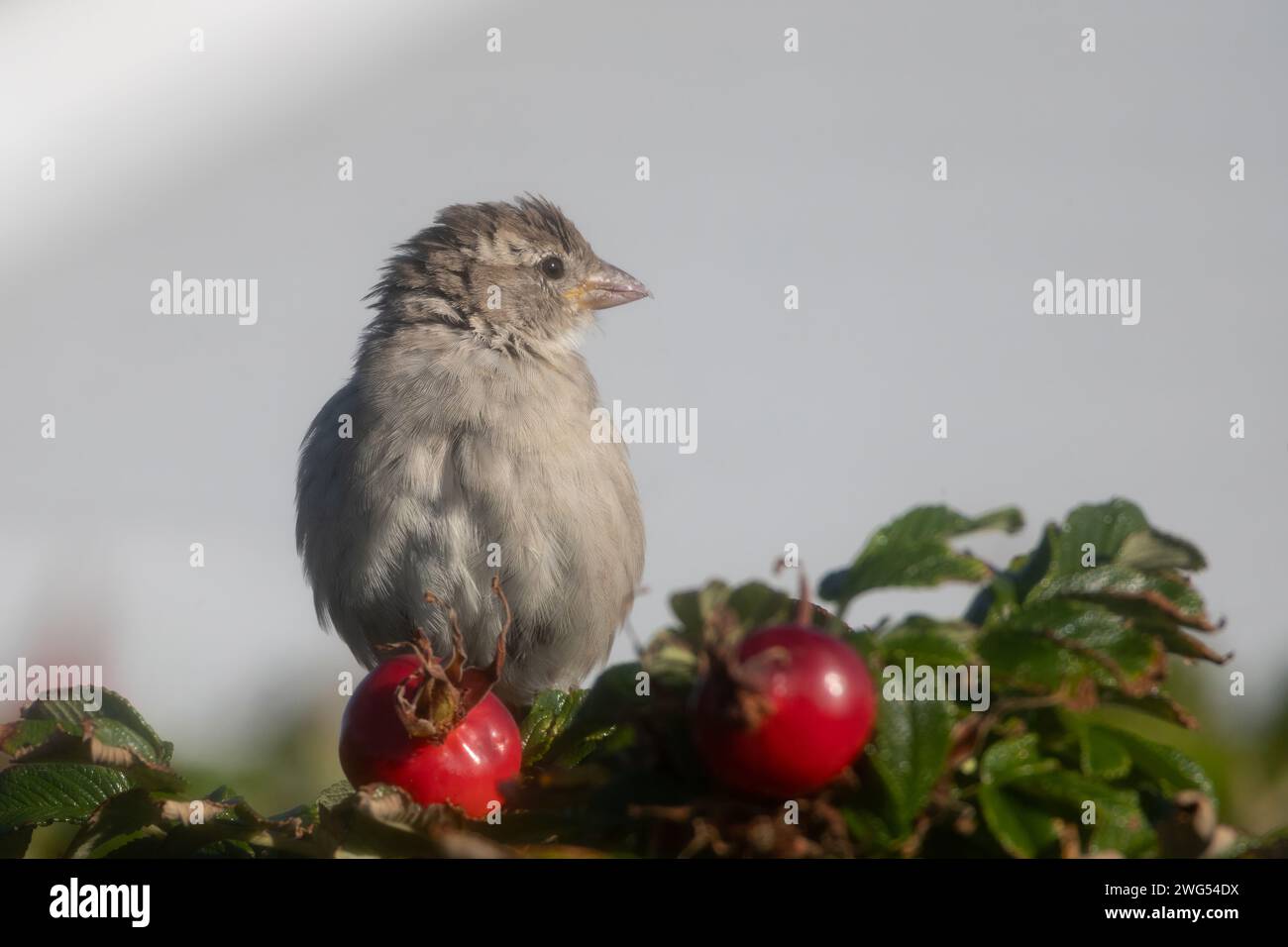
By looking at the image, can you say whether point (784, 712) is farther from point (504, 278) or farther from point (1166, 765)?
point (504, 278)

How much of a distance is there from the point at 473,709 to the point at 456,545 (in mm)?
3117

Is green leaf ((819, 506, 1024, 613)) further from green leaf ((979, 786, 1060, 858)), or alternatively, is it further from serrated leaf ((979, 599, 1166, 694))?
green leaf ((979, 786, 1060, 858))

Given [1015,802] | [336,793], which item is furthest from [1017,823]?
[336,793]

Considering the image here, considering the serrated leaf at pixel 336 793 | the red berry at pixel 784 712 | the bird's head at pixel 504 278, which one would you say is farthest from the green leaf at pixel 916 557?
the bird's head at pixel 504 278

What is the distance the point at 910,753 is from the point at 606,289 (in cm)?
556

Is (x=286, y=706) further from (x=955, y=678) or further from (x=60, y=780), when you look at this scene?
(x=955, y=678)

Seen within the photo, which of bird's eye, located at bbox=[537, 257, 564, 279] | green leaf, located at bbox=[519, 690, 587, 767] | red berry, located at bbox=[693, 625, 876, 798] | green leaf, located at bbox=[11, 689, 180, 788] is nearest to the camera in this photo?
red berry, located at bbox=[693, 625, 876, 798]

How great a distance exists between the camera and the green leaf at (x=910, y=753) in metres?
1.73

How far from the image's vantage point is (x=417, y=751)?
2.46 metres

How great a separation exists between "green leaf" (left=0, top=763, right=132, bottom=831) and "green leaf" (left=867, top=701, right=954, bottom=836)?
4.95 feet

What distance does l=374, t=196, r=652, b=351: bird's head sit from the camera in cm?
642

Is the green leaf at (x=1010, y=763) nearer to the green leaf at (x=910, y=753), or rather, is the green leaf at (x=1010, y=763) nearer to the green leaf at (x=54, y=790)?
the green leaf at (x=910, y=753)

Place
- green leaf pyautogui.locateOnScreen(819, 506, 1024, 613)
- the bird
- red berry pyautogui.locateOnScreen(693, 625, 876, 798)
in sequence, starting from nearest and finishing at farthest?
red berry pyautogui.locateOnScreen(693, 625, 876, 798) → green leaf pyautogui.locateOnScreen(819, 506, 1024, 613) → the bird

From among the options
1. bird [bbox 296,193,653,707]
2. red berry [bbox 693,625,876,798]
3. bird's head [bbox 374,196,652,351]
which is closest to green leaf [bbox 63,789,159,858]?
red berry [bbox 693,625,876,798]
